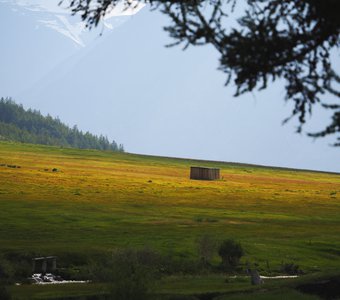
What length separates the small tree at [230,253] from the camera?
49.6 meters

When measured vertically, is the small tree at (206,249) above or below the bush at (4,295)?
above

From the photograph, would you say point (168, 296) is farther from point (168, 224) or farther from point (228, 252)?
point (168, 224)

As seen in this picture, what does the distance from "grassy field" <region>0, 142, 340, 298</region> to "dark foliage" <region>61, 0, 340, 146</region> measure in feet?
113

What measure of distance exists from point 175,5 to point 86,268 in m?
31.4

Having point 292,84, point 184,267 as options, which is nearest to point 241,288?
point 184,267

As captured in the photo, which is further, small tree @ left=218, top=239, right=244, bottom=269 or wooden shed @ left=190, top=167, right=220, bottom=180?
wooden shed @ left=190, top=167, right=220, bottom=180

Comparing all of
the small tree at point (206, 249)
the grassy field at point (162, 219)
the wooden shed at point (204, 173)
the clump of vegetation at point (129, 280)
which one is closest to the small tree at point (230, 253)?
the small tree at point (206, 249)

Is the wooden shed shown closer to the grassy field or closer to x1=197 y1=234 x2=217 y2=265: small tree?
the grassy field

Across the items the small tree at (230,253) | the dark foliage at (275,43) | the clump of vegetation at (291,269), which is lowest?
the clump of vegetation at (291,269)

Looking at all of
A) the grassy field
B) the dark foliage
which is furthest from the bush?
the dark foliage

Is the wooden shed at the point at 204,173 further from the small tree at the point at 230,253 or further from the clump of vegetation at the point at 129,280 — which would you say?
the clump of vegetation at the point at 129,280

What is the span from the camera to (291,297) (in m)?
31.5

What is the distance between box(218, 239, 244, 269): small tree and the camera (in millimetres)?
49594

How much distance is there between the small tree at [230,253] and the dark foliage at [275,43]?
116ft
